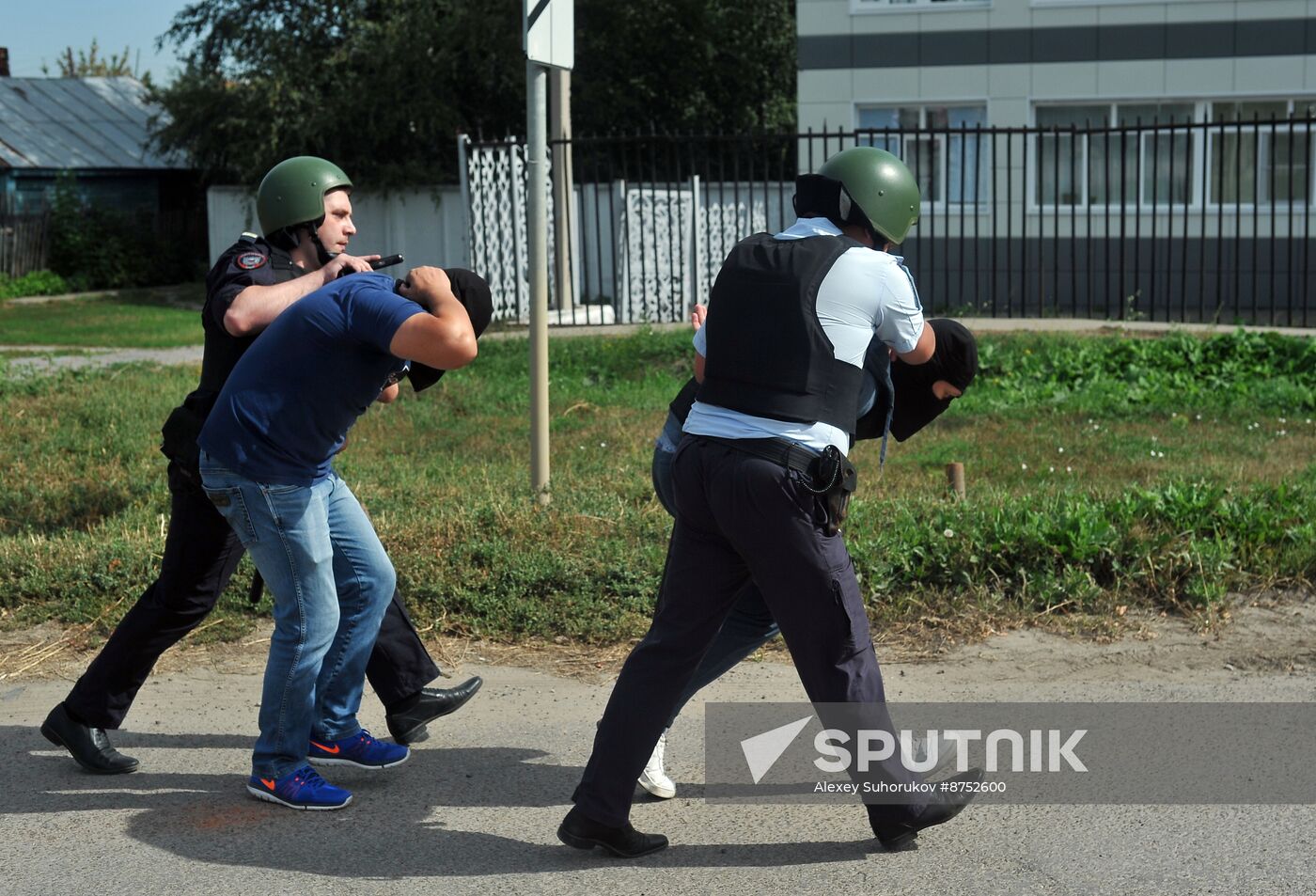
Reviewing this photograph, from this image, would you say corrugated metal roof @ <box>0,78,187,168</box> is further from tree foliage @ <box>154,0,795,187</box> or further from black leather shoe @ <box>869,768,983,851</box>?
black leather shoe @ <box>869,768,983,851</box>

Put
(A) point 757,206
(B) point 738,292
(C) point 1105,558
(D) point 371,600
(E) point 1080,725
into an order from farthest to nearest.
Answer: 1. (A) point 757,206
2. (C) point 1105,558
3. (E) point 1080,725
4. (D) point 371,600
5. (B) point 738,292

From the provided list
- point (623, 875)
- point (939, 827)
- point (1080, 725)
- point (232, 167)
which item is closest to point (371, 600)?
point (623, 875)

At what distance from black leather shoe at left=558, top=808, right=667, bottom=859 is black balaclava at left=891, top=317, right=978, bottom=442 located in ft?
4.13

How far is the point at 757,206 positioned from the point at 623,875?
1610 centimetres

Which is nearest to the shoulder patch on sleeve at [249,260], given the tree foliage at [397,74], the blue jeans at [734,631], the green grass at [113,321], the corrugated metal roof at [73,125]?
the blue jeans at [734,631]

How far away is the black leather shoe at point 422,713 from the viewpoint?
450 cm

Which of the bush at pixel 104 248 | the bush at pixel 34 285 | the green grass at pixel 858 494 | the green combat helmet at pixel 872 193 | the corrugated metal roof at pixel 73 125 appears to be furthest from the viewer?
the corrugated metal roof at pixel 73 125

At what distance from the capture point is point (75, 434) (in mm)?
8969

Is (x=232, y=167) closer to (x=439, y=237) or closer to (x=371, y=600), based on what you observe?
(x=439, y=237)

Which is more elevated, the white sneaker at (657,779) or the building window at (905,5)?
the building window at (905,5)

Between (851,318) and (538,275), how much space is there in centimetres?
358

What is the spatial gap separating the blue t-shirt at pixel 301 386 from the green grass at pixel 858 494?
73.0 inches

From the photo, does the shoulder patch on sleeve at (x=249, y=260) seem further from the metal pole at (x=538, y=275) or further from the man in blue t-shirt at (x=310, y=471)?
the metal pole at (x=538, y=275)

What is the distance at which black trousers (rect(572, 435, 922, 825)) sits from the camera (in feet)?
11.5
